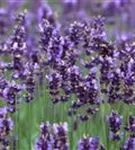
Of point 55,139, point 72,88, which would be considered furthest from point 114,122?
point 55,139

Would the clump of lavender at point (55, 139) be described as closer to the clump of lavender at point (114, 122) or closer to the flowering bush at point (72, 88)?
the flowering bush at point (72, 88)

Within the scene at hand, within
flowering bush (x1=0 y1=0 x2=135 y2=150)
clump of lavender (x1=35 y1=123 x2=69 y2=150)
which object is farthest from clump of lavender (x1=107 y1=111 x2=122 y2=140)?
clump of lavender (x1=35 y1=123 x2=69 y2=150)

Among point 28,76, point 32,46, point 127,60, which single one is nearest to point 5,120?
point 28,76

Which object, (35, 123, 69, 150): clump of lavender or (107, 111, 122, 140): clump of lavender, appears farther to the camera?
(107, 111, 122, 140): clump of lavender

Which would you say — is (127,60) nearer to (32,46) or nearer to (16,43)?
(16,43)

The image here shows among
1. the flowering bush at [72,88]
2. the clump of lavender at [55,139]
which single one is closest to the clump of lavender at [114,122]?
the flowering bush at [72,88]

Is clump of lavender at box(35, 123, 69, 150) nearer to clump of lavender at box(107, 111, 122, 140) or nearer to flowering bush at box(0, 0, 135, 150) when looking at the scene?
flowering bush at box(0, 0, 135, 150)

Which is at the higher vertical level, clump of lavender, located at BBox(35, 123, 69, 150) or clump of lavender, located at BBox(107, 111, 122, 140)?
clump of lavender, located at BBox(107, 111, 122, 140)

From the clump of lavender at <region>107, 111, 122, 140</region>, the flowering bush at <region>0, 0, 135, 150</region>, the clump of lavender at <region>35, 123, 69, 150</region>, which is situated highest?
the flowering bush at <region>0, 0, 135, 150</region>

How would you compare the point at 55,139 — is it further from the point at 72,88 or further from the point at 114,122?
the point at 72,88
